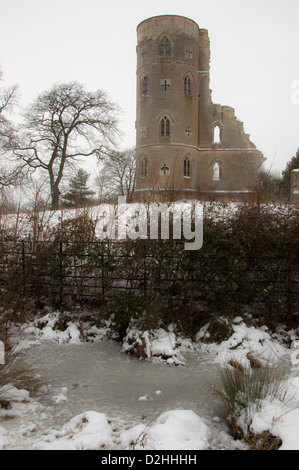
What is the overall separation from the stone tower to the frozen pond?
24747mm

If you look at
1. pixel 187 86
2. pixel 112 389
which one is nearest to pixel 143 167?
pixel 187 86

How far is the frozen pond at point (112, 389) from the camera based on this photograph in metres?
4.83

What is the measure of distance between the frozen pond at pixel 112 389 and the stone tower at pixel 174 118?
81.2 feet

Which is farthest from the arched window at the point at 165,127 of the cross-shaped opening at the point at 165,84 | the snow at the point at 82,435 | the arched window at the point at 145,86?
the snow at the point at 82,435

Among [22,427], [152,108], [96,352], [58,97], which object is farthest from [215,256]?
[58,97]

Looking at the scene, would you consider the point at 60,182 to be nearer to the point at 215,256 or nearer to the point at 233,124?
the point at 233,124

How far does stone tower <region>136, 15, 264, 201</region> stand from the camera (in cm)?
3238

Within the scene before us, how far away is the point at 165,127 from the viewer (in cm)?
3253

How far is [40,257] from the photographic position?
30.9ft

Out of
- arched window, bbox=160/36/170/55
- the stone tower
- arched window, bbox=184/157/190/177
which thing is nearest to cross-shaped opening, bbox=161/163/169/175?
the stone tower

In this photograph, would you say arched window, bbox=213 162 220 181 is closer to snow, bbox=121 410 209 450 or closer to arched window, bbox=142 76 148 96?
arched window, bbox=142 76 148 96

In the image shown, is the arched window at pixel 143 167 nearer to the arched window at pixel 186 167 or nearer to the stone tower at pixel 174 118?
the stone tower at pixel 174 118

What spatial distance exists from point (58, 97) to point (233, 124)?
672 inches

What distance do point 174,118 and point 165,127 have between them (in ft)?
3.77
